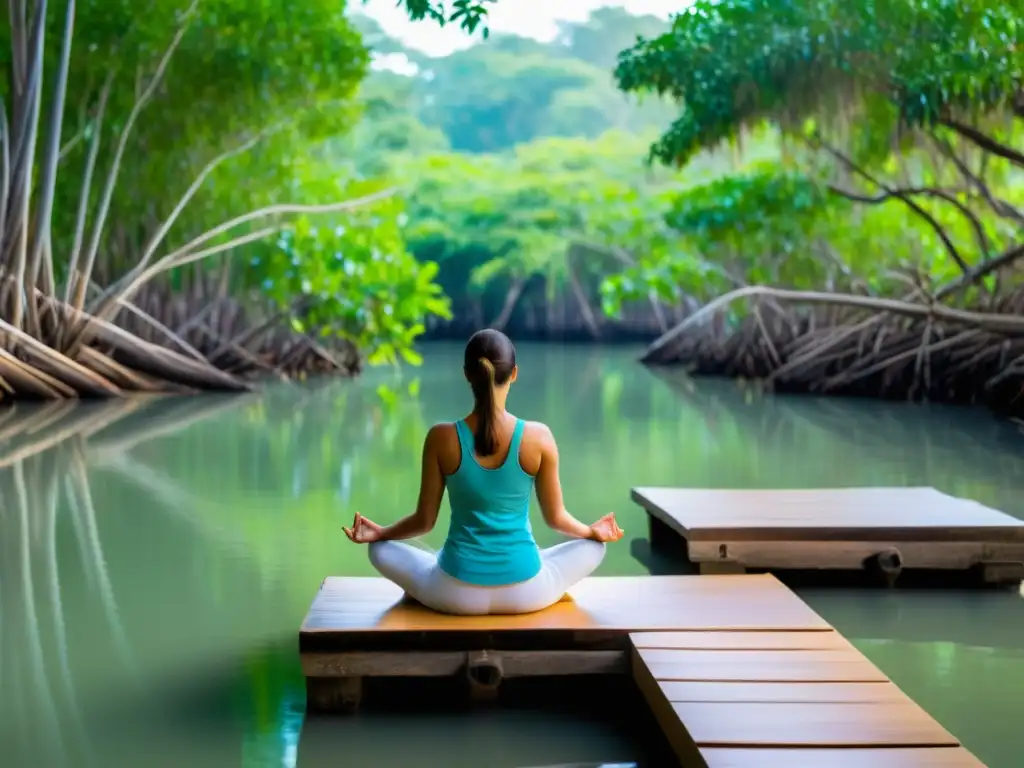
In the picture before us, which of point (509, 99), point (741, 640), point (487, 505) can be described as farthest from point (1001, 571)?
point (509, 99)

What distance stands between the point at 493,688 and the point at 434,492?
44 centimetres

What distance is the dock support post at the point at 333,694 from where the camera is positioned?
2.79m

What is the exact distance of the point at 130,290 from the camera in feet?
36.8

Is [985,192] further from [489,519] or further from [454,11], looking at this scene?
[489,519]

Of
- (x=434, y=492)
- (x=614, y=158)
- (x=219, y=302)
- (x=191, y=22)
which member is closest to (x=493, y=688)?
(x=434, y=492)

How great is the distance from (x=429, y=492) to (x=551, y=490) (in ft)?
0.90

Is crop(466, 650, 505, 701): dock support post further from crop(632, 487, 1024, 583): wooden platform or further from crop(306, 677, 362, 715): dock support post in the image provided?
crop(632, 487, 1024, 583): wooden platform

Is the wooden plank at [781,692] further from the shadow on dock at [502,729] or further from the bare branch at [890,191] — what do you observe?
the bare branch at [890,191]

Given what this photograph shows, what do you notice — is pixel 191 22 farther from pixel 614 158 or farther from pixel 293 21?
pixel 614 158

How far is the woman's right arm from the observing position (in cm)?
294

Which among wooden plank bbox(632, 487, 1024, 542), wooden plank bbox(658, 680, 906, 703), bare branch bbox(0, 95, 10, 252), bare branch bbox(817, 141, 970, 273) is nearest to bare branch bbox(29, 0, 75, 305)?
bare branch bbox(0, 95, 10, 252)

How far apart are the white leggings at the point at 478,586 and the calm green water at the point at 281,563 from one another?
26 centimetres

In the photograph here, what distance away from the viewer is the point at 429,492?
2941 mm

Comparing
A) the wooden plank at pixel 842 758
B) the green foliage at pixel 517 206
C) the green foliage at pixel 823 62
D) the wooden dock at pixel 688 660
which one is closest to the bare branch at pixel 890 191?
the green foliage at pixel 823 62
